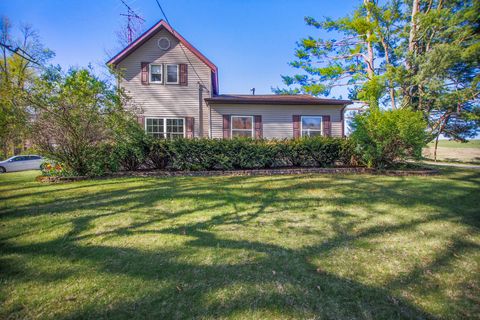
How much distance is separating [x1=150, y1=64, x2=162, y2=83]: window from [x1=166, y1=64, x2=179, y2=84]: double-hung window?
0.43m

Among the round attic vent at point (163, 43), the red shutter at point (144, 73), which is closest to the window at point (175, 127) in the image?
the red shutter at point (144, 73)

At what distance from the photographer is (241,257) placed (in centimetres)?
241

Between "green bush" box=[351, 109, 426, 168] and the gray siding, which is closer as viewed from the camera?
"green bush" box=[351, 109, 426, 168]

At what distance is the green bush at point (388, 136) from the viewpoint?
7090 millimetres

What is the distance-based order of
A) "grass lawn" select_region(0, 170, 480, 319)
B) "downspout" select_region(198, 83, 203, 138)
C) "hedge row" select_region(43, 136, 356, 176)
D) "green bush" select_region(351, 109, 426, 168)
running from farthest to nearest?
"downspout" select_region(198, 83, 203, 138) < "hedge row" select_region(43, 136, 356, 176) < "green bush" select_region(351, 109, 426, 168) < "grass lawn" select_region(0, 170, 480, 319)

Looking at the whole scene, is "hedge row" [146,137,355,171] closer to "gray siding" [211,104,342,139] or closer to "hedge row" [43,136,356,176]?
"hedge row" [43,136,356,176]

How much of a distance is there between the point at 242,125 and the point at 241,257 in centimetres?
952

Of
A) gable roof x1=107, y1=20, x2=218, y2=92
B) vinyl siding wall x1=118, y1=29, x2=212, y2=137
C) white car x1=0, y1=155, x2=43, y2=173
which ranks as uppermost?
gable roof x1=107, y1=20, x2=218, y2=92

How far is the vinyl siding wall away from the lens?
11117 millimetres

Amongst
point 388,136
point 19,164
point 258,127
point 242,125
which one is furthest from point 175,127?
point 19,164

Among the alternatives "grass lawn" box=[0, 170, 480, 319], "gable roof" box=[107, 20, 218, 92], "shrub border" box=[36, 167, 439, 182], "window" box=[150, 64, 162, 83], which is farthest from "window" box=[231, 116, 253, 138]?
"grass lawn" box=[0, 170, 480, 319]

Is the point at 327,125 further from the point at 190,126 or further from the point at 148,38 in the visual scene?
the point at 148,38

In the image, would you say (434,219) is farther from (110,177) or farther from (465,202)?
(110,177)

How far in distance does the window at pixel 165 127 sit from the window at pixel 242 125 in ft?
9.33
